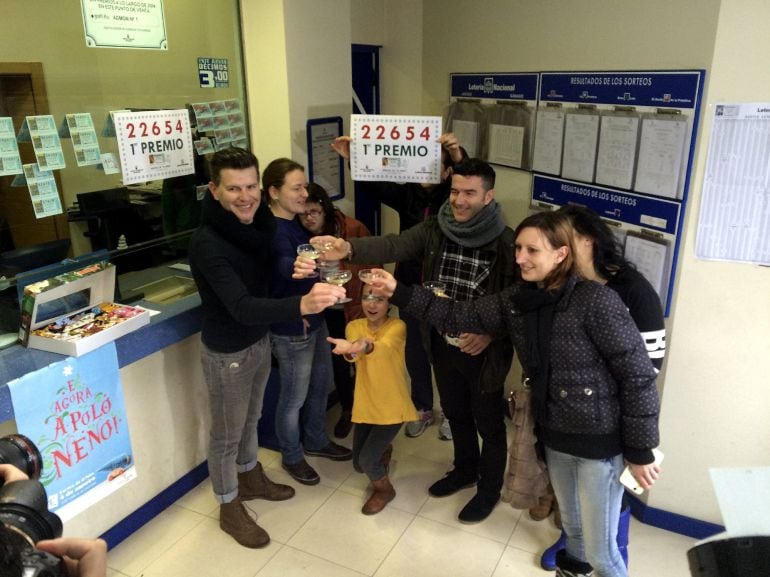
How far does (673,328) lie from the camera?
8.14ft

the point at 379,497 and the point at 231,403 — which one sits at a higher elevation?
the point at 231,403

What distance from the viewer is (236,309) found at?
7.21 ft

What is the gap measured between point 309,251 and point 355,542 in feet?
4.18

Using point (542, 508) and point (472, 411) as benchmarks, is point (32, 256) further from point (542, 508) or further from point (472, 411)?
point (542, 508)

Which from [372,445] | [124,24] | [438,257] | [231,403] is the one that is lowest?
[372,445]

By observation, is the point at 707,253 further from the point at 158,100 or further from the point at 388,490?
the point at 158,100

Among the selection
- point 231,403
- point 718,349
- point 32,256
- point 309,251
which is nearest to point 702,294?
point 718,349

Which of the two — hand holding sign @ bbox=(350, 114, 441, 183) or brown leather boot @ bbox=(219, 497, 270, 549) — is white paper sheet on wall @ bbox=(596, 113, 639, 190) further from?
brown leather boot @ bbox=(219, 497, 270, 549)

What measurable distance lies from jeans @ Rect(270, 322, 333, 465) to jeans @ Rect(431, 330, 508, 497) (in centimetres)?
61

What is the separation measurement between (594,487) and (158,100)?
2.39 meters

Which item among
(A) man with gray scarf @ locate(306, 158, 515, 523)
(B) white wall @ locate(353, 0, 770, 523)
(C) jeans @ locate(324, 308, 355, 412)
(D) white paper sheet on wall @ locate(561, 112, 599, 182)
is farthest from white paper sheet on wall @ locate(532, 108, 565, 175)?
(C) jeans @ locate(324, 308, 355, 412)

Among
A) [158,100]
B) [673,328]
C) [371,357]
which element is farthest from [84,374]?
[673,328]

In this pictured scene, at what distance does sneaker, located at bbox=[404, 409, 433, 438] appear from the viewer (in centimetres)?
346

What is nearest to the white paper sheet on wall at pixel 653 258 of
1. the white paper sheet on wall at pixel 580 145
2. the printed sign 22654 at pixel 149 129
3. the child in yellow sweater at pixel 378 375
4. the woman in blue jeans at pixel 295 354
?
the white paper sheet on wall at pixel 580 145
